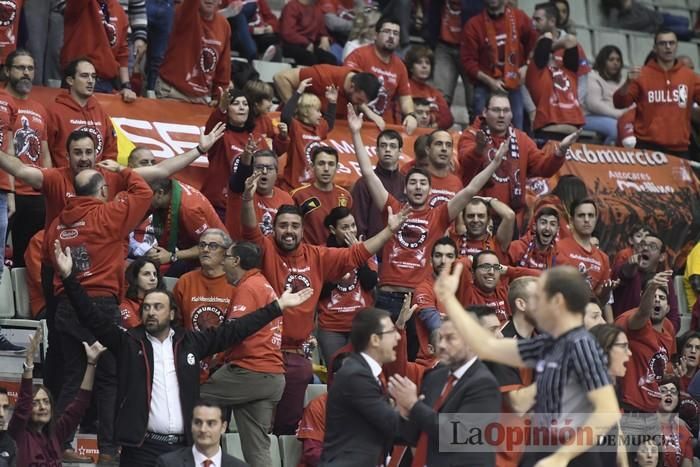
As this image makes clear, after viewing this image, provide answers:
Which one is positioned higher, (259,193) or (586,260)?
(259,193)

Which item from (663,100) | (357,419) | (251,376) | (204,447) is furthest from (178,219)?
(663,100)

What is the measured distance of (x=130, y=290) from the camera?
11195mm

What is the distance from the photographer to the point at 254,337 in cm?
1077

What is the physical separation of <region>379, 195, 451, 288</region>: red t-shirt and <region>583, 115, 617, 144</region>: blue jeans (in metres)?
5.43

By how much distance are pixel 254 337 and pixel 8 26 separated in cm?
395

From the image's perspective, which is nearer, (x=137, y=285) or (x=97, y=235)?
(x=97, y=235)

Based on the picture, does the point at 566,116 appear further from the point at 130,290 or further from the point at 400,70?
the point at 130,290

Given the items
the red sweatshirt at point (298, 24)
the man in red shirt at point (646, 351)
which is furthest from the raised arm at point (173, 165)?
the red sweatshirt at point (298, 24)

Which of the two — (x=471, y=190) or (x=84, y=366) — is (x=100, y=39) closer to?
(x=471, y=190)

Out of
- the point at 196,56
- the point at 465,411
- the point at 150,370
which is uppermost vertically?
the point at 465,411

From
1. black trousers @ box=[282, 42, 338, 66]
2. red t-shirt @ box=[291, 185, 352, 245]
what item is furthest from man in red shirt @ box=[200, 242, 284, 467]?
black trousers @ box=[282, 42, 338, 66]

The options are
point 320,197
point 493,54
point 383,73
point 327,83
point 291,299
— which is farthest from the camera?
point 493,54

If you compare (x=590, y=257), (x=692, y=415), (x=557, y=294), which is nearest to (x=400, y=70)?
(x=590, y=257)

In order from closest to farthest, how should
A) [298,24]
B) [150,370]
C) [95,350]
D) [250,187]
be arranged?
[150,370] → [95,350] → [250,187] → [298,24]
